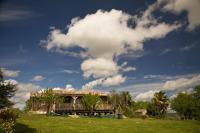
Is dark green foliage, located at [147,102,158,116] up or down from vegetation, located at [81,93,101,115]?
down

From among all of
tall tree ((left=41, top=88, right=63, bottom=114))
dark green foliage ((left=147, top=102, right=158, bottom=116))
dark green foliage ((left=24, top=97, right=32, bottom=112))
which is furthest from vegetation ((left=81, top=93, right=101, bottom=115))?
dark green foliage ((left=147, top=102, right=158, bottom=116))

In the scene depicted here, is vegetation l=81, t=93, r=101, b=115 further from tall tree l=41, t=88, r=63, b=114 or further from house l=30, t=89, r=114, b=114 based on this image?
tall tree l=41, t=88, r=63, b=114

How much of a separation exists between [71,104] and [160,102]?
1098 inches

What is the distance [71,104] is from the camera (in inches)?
2677

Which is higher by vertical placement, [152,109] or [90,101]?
[90,101]

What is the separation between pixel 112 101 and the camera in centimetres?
7538

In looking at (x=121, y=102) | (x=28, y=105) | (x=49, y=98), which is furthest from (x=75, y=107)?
(x=121, y=102)

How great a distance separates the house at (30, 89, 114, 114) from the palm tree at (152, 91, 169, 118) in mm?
15773

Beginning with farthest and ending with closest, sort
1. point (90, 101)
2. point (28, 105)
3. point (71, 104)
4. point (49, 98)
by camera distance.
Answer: point (28, 105) < point (71, 104) < point (90, 101) < point (49, 98)

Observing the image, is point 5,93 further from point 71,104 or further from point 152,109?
point 152,109

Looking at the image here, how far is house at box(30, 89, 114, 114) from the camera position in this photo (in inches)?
2565

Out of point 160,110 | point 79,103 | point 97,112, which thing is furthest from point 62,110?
point 160,110

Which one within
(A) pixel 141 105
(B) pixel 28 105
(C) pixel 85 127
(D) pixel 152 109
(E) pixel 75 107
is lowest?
(C) pixel 85 127

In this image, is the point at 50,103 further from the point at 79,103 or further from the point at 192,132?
the point at 192,132
